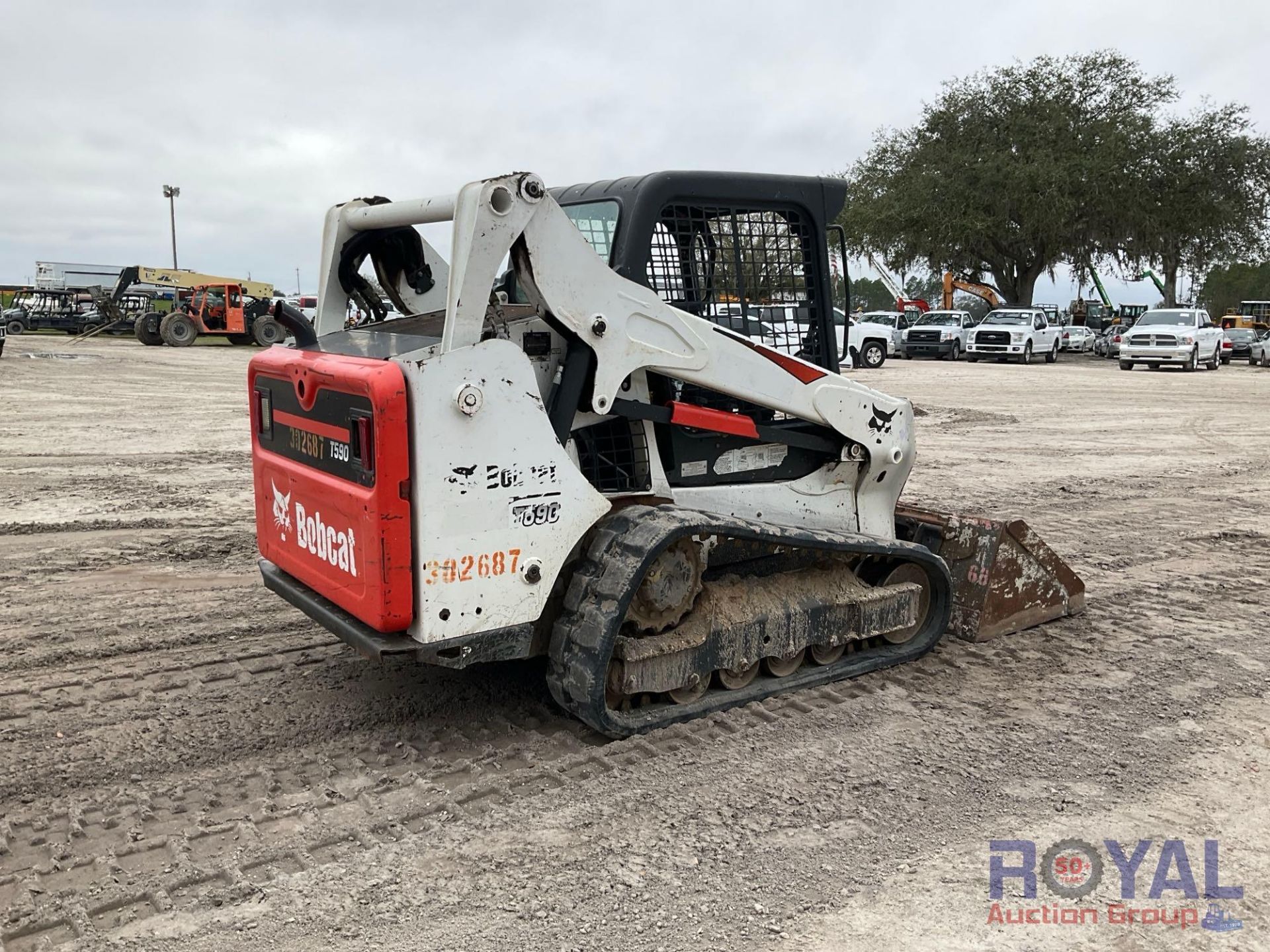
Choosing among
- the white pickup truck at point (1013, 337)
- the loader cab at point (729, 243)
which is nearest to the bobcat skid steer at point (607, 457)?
the loader cab at point (729, 243)

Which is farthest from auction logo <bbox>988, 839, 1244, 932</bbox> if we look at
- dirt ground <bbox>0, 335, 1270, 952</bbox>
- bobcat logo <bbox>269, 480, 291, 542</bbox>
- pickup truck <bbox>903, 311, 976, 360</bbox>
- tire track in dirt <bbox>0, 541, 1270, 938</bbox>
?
pickup truck <bbox>903, 311, 976, 360</bbox>

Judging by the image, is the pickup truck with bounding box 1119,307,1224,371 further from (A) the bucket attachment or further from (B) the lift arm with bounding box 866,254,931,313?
(A) the bucket attachment

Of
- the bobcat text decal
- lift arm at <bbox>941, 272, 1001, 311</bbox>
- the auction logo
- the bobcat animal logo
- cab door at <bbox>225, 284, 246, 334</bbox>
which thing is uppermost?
lift arm at <bbox>941, 272, 1001, 311</bbox>

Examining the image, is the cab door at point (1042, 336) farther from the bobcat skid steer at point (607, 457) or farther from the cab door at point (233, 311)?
the bobcat skid steer at point (607, 457)

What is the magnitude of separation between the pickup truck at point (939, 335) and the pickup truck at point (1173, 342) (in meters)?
5.35

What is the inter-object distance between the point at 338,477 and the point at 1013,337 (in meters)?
32.2

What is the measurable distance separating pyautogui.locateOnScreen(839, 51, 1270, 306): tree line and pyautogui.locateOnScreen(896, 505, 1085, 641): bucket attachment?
1492 inches

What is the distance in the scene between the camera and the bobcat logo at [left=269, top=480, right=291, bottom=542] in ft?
14.9

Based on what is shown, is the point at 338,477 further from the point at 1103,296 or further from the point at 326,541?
the point at 1103,296

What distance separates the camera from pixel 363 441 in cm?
375

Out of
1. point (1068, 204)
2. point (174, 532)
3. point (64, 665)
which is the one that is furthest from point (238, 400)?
point (1068, 204)

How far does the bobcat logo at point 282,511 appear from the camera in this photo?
14.9ft

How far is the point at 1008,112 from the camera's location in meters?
42.4

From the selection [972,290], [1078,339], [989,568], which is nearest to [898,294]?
[972,290]
